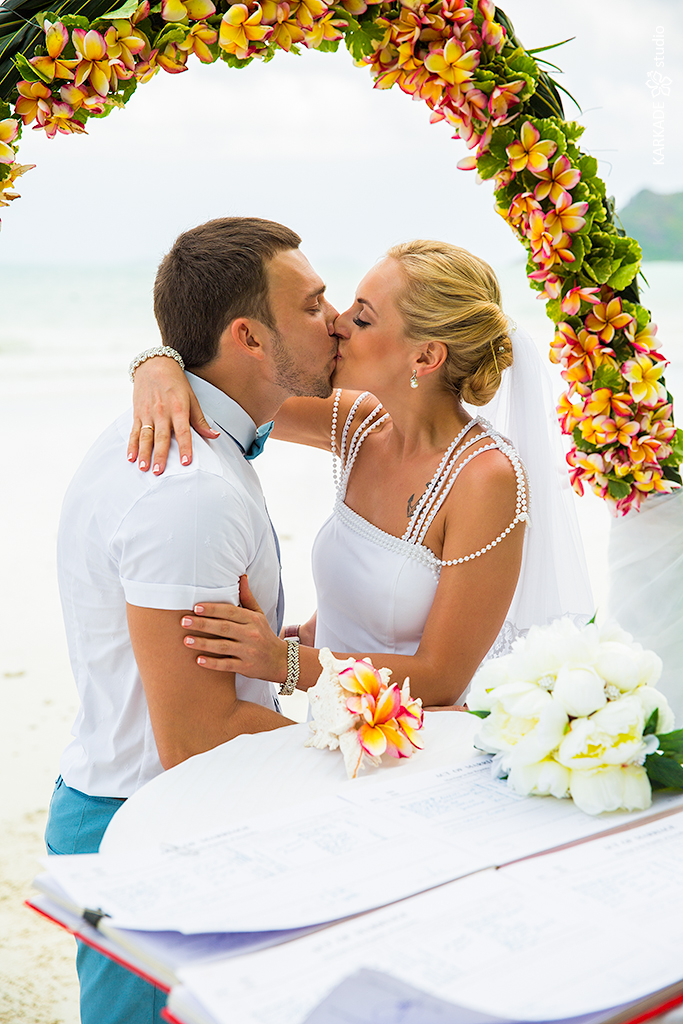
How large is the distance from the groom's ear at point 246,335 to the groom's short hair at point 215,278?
1 cm

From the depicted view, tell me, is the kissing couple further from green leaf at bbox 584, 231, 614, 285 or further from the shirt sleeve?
green leaf at bbox 584, 231, 614, 285

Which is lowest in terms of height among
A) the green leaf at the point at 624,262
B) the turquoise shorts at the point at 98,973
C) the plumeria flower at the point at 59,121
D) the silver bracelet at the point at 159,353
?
the turquoise shorts at the point at 98,973

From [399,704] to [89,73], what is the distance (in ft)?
4.46

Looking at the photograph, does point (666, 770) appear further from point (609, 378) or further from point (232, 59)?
point (232, 59)

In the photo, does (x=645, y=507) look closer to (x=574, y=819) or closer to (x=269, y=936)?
(x=574, y=819)

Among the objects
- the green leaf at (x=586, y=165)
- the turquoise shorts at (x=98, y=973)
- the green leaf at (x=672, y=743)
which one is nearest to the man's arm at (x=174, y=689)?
the turquoise shorts at (x=98, y=973)

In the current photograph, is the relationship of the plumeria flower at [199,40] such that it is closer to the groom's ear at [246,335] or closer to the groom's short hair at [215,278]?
the groom's short hair at [215,278]

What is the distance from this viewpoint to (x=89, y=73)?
176cm

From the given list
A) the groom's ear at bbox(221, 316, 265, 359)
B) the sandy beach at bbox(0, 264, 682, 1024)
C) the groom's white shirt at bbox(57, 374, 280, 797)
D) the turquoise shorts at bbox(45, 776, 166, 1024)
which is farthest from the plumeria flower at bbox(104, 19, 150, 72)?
the sandy beach at bbox(0, 264, 682, 1024)

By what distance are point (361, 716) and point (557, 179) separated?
118 centimetres

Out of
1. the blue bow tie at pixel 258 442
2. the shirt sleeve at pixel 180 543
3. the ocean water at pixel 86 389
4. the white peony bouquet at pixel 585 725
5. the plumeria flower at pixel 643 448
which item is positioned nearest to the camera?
the white peony bouquet at pixel 585 725

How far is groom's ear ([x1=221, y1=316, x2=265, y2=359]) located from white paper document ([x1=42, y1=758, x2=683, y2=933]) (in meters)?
1.13

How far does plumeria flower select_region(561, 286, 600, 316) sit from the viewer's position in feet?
6.23

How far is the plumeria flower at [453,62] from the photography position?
5.95 feet
